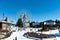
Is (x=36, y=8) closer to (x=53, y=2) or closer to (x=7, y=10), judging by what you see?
(x=53, y=2)

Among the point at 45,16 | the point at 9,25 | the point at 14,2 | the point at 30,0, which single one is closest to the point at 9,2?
the point at 14,2

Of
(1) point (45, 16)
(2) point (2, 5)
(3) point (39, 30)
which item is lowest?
(3) point (39, 30)

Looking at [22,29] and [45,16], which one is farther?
[22,29]

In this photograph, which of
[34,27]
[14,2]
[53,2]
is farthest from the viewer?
[34,27]

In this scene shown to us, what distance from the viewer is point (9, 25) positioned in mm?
10828

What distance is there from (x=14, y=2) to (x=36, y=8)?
1.28 metres

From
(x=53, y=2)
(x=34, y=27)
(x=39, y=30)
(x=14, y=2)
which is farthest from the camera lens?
(x=39, y=30)

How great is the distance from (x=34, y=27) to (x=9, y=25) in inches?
86.1

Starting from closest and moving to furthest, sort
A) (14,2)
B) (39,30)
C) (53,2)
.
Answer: (14,2) → (53,2) → (39,30)

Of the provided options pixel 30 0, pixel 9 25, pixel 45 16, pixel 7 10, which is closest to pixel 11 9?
pixel 7 10

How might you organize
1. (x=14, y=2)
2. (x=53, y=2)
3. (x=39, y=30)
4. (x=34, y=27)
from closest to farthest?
(x=14, y=2), (x=53, y=2), (x=34, y=27), (x=39, y=30)

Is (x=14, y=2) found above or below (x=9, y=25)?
above

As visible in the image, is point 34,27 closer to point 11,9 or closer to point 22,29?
point 22,29

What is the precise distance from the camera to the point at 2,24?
1032 centimetres
